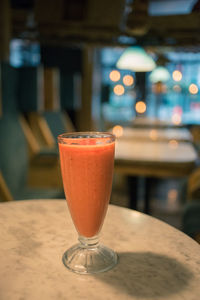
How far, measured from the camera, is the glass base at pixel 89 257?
58 centimetres

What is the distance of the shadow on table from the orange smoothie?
0.32 feet

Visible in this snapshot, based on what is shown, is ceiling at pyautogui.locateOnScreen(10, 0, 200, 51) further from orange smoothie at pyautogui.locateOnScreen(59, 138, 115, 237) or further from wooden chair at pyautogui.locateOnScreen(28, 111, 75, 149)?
orange smoothie at pyautogui.locateOnScreen(59, 138, 115, 237)

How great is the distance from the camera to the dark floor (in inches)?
129

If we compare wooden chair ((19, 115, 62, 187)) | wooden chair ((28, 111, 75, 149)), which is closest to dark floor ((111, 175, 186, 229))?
wooden chair ((19, 115, 62, 187))

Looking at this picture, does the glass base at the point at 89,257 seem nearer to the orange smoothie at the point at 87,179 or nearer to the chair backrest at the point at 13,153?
the orange smoothie at the point at 87,179

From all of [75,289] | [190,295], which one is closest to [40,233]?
[75,289]

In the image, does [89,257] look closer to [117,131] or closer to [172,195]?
[117,131]

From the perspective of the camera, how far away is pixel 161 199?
3.99 m

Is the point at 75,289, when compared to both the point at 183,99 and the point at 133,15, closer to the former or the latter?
the point at 133,15

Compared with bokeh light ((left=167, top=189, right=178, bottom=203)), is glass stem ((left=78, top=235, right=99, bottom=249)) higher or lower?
higher

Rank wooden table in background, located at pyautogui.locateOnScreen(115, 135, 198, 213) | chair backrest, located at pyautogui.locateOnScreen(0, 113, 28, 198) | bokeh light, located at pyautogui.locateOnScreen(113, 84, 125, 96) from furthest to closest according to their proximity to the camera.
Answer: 1. bokeh light, located at pyautogui.locateOnScreen(113, 84, 125, 96)
2. chair backrest, located at pyautogui.locateOnScreen(0, 113, 28, 198)
3. wooden table in background, located at pyautogui.locateOnScreen(115, 135, 198, 213)

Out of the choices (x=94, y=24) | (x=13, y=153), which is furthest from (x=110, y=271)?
(x=94, y=24)

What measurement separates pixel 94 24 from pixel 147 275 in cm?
437

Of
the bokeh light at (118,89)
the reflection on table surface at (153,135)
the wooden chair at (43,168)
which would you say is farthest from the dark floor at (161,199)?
the bokeh light at (118,89)
